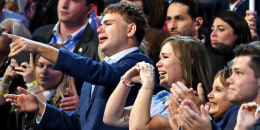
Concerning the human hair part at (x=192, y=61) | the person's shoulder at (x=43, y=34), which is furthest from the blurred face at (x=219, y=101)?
the person's shoulder at (x=43, y=34)

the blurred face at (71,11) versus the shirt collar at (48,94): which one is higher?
the blurred face at (71,11)

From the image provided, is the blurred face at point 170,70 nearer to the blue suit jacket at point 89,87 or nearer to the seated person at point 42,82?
the blue suit jacket at point 89,87

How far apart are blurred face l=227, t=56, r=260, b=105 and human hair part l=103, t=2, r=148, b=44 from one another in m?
0.77

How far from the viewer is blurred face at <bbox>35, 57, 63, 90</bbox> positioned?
15.2ft

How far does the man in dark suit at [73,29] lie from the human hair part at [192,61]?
5.20 feet

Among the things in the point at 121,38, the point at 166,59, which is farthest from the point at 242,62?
the point at 121,38

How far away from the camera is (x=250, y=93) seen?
356 centimetres

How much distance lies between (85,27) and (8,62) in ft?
2.79

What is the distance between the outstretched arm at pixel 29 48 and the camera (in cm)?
328

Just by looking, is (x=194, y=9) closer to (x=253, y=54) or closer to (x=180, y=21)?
(x=180, y=21)

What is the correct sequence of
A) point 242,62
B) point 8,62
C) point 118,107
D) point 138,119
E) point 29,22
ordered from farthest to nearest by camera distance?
point 29,22 < point 8,62 < point 242,62 < point 118,107 < point 138,119

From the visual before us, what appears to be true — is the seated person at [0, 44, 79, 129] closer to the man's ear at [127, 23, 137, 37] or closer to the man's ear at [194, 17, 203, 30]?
the man's ear at [127, 23, 137, 37]

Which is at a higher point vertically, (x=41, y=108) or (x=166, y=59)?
(x=166, y=59)

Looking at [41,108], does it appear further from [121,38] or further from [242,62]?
[242,62]
